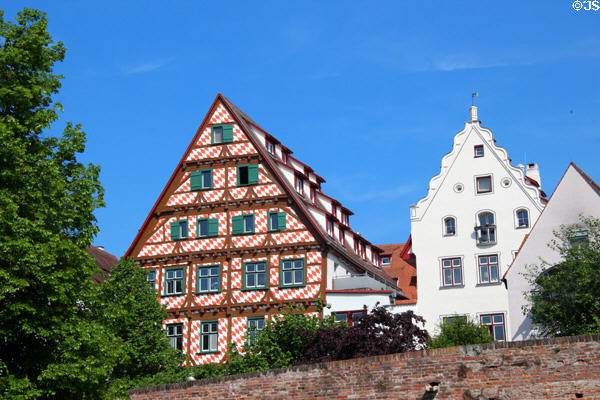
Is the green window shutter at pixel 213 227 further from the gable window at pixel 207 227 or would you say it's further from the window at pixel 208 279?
the window at pixel 208 279

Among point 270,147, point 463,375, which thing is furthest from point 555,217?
point 463,375

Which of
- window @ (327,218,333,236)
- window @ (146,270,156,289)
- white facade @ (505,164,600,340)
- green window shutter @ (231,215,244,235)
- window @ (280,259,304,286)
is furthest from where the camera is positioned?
window @ (327,218,333,236)

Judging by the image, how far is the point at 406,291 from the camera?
4847 centimetres

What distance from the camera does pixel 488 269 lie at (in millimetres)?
44906

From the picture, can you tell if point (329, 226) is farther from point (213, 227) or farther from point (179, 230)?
point (179, 230)

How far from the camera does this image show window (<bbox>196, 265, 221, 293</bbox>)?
42844 mm

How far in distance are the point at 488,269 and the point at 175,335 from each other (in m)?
14.9

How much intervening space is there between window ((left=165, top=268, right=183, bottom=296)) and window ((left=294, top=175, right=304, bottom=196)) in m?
6.66

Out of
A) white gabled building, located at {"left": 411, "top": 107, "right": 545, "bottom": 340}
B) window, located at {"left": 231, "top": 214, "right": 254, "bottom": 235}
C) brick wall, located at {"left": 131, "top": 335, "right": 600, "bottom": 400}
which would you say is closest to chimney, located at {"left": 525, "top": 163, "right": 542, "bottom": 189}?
white gabled building, located at {"left": 411, "top": 107, "right": 545, "bottom": 340}

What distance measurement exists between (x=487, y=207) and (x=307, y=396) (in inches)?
1006

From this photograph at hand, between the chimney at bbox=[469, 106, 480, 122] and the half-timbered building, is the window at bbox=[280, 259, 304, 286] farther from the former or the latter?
the chimney at bbox=[469, 106, 480, 122]

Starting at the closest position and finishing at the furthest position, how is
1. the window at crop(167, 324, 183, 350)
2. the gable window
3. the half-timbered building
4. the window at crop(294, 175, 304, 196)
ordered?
the half-timbered building < the window at crop(167, 324, 183, 350) < the gable window < the window at crop(294, 175, 304, 196)

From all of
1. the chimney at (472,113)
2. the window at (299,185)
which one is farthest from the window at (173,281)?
the chimney at (472,113)

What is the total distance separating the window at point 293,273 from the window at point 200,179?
560cm
